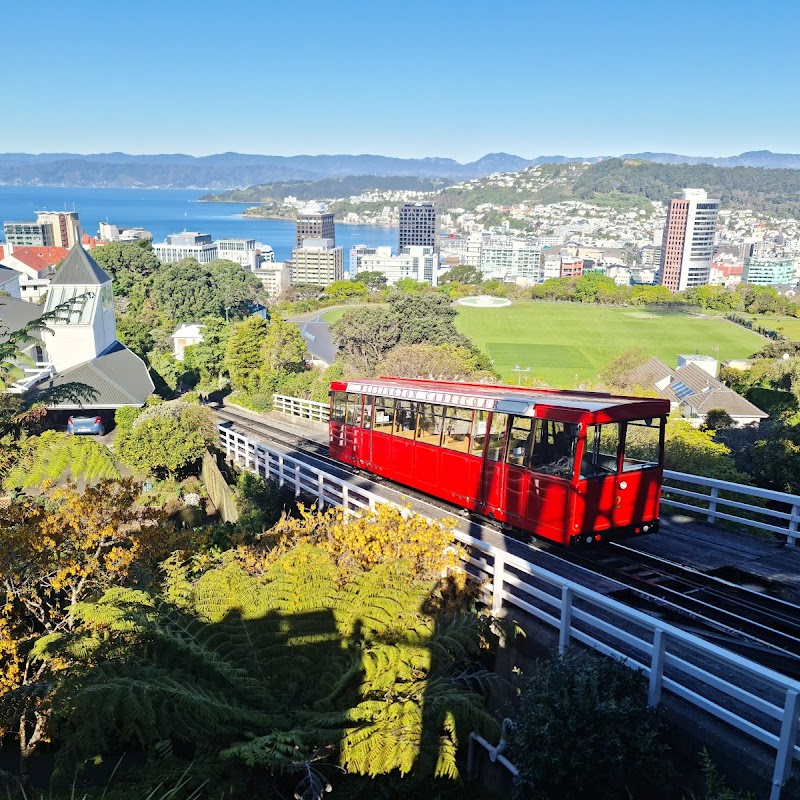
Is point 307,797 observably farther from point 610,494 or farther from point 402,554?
point 610,494

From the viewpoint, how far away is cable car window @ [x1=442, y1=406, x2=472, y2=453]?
42.1ft

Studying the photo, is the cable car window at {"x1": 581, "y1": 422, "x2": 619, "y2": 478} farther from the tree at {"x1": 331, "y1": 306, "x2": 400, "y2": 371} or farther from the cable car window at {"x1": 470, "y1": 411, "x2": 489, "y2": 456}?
the tree at {"x1": 331, "y1": 306, "x2": 400, "y2": 371}

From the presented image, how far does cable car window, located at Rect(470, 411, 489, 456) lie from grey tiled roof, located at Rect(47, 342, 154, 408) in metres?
27.9

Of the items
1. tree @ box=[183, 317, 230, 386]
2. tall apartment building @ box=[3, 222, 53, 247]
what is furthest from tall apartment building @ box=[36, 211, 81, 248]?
tree @ box=[183, 317, 230, 386]

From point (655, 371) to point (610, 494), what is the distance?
170 feet

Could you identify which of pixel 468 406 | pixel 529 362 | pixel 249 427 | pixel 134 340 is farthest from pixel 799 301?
pixel 468 406

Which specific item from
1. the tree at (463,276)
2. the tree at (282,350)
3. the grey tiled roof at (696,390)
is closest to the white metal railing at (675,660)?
the tree at (282,350)

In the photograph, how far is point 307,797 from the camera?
20.4 feet

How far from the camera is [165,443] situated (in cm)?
2573

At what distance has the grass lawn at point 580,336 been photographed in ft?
275

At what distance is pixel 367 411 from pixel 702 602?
912 centimetres

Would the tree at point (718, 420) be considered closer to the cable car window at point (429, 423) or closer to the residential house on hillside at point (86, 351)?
the cable car window at point (429, 423)

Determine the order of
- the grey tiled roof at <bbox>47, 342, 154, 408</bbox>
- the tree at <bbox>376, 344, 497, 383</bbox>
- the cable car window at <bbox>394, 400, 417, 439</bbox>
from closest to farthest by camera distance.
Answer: the cable car window at <bbox>394, 400, 417, 439</bbox>
the grey tiled roof at <bbox>47, 342, 154, 408</bbox>
the tree at <bbox>376, 344, 497, 383</bbox>

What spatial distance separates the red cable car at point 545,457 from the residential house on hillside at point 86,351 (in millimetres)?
26780
